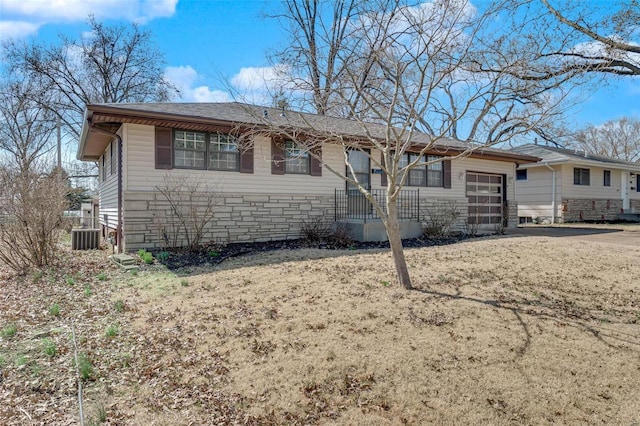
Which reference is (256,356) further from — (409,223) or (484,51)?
(409,223)

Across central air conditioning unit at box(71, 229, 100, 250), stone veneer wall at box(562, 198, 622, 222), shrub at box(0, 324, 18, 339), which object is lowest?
shrub at box(0, 324, 18, 339)

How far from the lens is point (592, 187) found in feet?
62.5

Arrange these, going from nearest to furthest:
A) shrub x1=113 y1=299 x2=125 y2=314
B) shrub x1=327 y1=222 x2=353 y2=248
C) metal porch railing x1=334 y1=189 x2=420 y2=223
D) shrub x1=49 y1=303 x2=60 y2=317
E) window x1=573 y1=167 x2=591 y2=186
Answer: shrub x1=49 y1=303 x2=60 y2=317
shrub x1=113 y1=299 x2=125 y2=314
shrub x1=327 y1=222 x2=353 y2=248
metal porch railing x1=334 y1=189 x2=420 y2=223
window x1=573 y1=167 x2=591 y2=186

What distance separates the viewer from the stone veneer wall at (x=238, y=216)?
8.48 metres

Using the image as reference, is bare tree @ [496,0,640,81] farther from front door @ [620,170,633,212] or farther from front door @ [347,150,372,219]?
front door @ [620,170,633,212]

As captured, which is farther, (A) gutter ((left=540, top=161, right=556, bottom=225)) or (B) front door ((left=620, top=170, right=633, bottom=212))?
(B) front door ((left=620, top=170, right=633, bottom=212))

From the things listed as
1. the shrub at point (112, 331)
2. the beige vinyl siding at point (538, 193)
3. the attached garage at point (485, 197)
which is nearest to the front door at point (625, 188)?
the beige vinyl siding at point (538, 193)

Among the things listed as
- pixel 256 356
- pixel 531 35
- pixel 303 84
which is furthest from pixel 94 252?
pixel 531 35

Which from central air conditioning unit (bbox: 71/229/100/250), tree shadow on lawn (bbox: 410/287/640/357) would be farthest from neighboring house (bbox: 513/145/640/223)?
central air conditioning unit (bbox: 71/229/100/250)

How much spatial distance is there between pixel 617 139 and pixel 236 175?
1432 inches

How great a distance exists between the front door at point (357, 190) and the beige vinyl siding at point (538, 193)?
10.6 metres

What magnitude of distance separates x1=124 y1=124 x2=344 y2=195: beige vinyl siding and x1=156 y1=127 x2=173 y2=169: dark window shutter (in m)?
0.10

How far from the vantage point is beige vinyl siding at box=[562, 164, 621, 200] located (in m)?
17.8

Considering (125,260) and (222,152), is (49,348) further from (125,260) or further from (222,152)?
(222,152)
